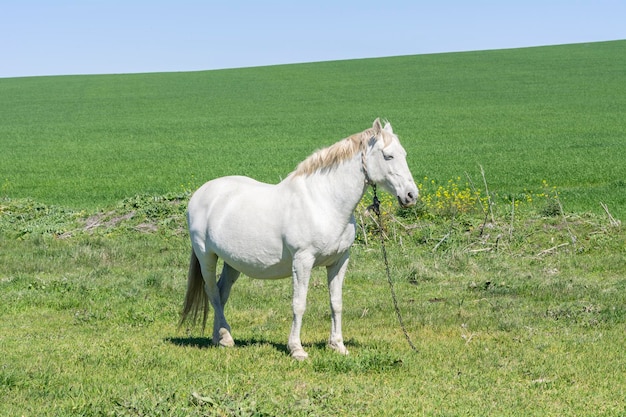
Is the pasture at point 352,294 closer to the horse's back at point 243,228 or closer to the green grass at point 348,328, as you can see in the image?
the green grass at point 348,328

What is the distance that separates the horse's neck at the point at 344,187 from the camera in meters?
8.73

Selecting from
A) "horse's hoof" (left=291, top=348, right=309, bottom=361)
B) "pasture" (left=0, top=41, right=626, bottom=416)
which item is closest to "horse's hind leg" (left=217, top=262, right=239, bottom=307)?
"pasture" (left=0, top=41, right=626, bottom=416)

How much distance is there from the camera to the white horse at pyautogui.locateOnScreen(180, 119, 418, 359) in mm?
8578

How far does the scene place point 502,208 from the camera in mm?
Result: 19094

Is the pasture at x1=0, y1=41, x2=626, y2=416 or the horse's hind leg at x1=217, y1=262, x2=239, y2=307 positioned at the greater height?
the horse's hind leg at x1=217, y1=262, x2=239, y2=307

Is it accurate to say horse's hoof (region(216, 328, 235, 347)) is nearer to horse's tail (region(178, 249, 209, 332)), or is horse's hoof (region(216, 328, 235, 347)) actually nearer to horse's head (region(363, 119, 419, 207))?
horse's tail (region(178, 249, 209, 332))

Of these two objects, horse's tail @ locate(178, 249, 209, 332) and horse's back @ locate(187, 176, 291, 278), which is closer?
horse's back @ locate(187, 176, 291, 278)

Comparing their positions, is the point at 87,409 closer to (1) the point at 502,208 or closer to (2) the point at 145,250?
(2) the point at 145,250

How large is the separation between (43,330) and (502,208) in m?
11.3

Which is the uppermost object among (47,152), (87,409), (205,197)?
(205,197)

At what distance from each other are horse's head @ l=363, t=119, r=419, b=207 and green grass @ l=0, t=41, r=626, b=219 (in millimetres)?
12589

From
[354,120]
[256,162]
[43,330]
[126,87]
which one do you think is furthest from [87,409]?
[126,87]

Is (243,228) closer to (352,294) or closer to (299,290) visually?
(299,290)

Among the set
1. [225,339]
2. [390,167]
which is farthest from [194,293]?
[390,167]
